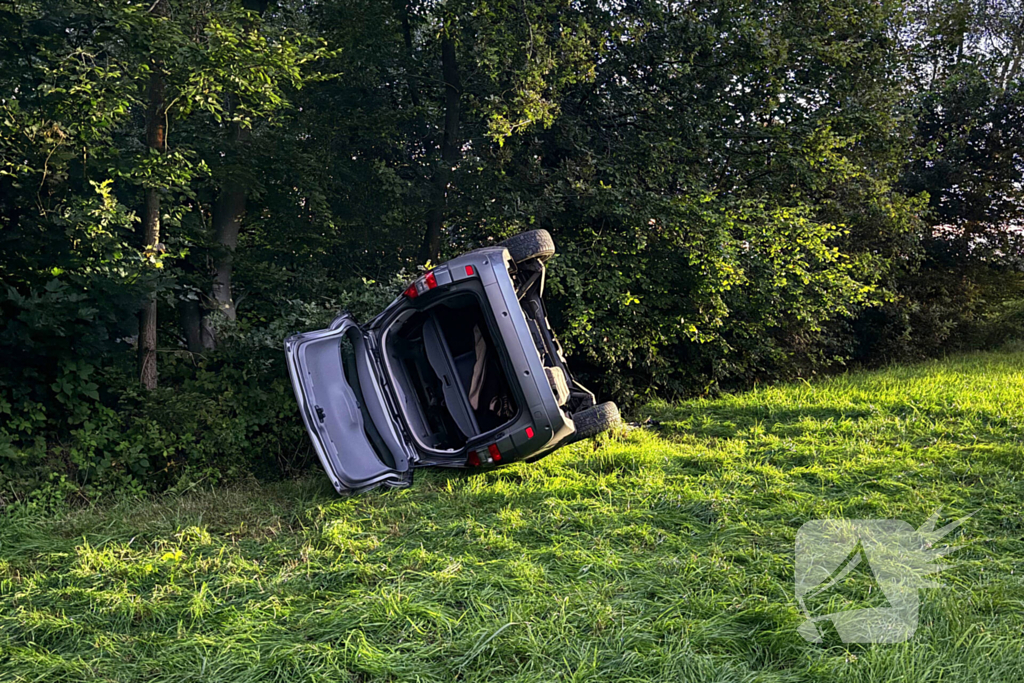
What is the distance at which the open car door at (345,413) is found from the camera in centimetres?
597

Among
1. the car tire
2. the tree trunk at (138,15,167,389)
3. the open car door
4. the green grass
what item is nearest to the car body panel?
the open car door

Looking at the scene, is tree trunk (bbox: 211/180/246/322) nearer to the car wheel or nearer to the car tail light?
the car tail light

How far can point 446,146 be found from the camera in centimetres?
1069

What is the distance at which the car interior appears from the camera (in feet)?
22.2

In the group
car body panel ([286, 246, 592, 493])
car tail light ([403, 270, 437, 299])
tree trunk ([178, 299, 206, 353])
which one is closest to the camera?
car body panel ([286, 246, 592, 493])

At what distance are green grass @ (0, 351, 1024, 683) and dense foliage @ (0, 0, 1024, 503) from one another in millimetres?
1293

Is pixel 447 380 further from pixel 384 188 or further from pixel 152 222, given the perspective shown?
pixel 384 188

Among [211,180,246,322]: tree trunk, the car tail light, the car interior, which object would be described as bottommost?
the car interior

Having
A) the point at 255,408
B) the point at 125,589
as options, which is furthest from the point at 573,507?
the point at 255,408

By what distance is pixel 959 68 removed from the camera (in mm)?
14969

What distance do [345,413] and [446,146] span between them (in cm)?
553

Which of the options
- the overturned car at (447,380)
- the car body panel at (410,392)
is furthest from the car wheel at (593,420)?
the car body panel at (410,392)

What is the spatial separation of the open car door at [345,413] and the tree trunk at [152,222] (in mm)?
1611

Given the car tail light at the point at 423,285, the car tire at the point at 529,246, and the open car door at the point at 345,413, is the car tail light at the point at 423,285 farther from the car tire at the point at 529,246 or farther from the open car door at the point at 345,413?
the car tire at the point at 529,246
